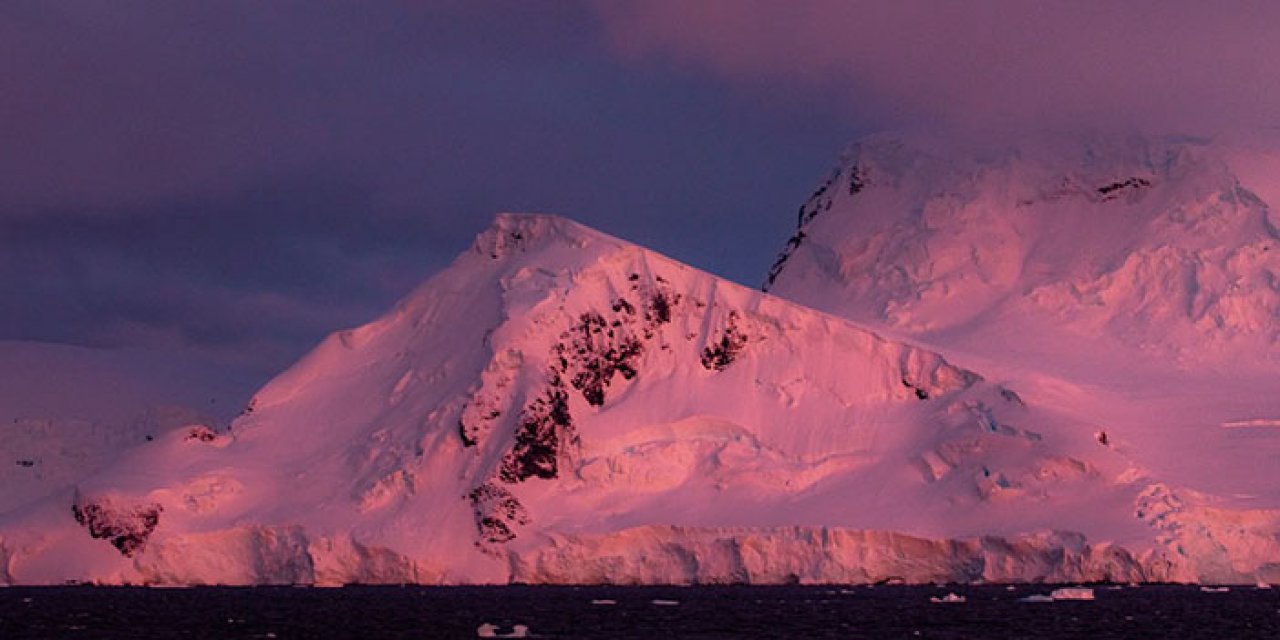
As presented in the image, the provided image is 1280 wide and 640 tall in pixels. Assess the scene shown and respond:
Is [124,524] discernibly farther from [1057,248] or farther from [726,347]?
[1057,248]

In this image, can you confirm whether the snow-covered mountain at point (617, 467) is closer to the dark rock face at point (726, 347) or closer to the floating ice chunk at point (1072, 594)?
the dark rock face at point (726, 347)

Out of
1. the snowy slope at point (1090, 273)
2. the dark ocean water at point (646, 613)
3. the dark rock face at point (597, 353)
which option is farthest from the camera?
the snowy slope at point (1090, 273)

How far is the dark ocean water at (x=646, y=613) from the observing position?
70.6 m

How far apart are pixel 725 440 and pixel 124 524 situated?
3928 cm

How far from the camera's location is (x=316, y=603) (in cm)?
9462

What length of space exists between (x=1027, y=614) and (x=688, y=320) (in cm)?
5956

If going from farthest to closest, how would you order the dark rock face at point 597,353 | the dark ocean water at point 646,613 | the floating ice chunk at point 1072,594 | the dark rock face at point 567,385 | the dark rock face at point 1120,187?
1. the dark rock face at point 1120,187
2. the dark rock face at point 597,353
3. the dark rock face at point 567,385
4. the floating ice chunk at point 1072,594
5. the dark ocean water at point 646,613

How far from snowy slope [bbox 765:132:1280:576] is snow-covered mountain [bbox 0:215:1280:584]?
331 inches

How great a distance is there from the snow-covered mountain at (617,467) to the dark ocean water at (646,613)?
288 cm

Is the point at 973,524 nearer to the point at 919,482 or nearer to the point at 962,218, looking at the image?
the point at 919,482

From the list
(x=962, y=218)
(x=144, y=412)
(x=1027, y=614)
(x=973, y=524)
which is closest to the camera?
(x=1027, y=614)

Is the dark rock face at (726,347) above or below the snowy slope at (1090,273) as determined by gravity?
below

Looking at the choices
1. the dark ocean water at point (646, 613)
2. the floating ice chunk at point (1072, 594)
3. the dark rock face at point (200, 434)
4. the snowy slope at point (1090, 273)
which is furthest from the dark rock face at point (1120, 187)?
the dark rock face at point (200, 434)

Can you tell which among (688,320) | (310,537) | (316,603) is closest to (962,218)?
(688,320)
